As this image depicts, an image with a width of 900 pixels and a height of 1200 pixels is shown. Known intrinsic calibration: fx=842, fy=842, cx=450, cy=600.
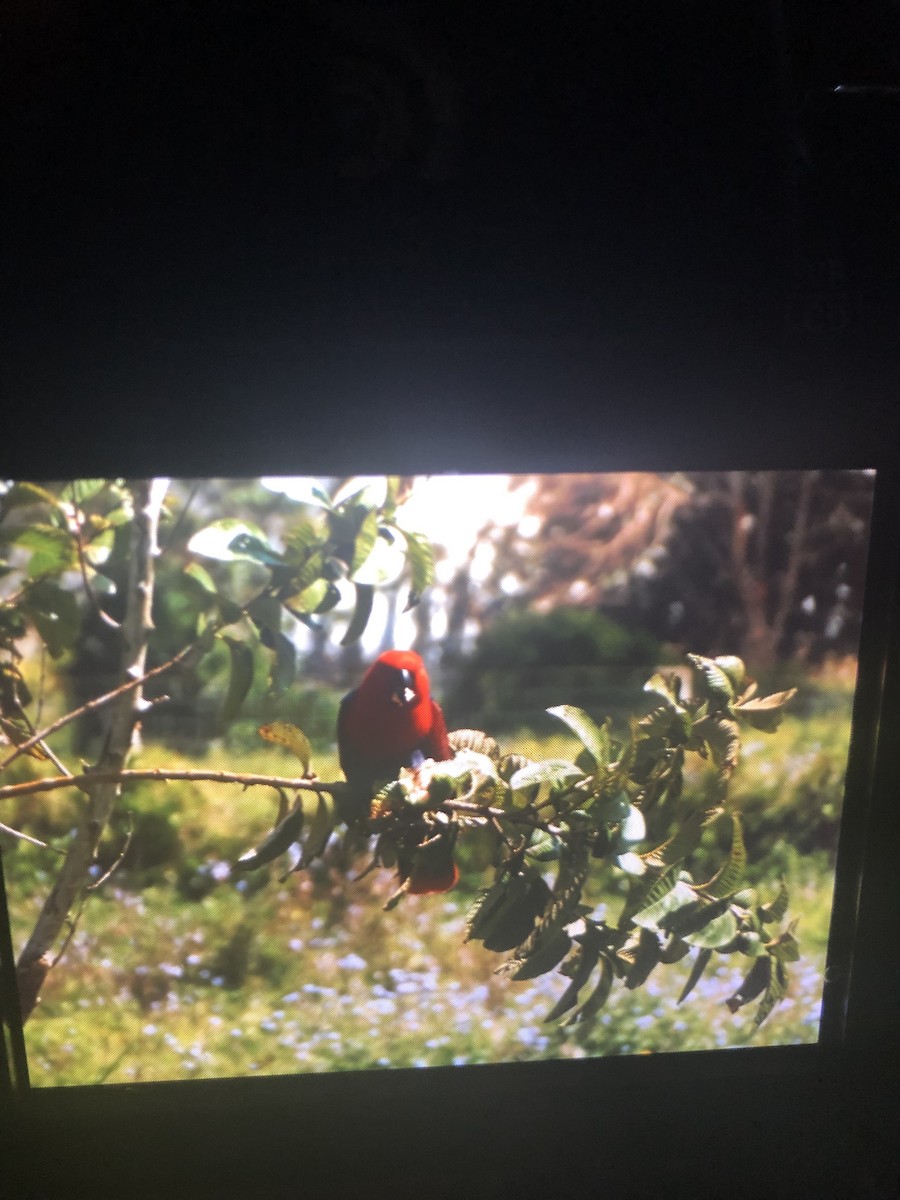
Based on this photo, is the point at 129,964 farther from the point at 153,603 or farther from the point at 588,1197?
the point at 588,1197

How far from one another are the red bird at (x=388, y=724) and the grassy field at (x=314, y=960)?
3 cm

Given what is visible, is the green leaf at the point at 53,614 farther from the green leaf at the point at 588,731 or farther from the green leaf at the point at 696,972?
the green leaf at the point at 696,972

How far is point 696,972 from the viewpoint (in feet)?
2.90

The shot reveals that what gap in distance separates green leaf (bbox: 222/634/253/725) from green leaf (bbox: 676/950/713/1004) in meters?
0.54

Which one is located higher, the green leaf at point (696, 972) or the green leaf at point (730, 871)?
the green leaf at point (730, 871)

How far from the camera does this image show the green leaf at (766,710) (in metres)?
0.84

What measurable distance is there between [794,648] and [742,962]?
13.3 inches

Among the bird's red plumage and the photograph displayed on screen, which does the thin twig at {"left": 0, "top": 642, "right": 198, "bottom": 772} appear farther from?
the bird's red plumage

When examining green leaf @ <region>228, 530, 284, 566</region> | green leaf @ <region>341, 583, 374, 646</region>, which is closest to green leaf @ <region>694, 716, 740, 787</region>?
green leaf @ <region>341, 583, 374, 646</region>

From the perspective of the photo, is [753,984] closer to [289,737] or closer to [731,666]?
[731,666]

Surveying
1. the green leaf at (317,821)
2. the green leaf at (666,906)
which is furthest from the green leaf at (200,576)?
the green leaf at (666,906)

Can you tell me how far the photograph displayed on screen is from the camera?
2.56 feet

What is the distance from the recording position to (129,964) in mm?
826

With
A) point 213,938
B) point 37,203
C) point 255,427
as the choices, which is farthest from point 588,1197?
point 37,203
